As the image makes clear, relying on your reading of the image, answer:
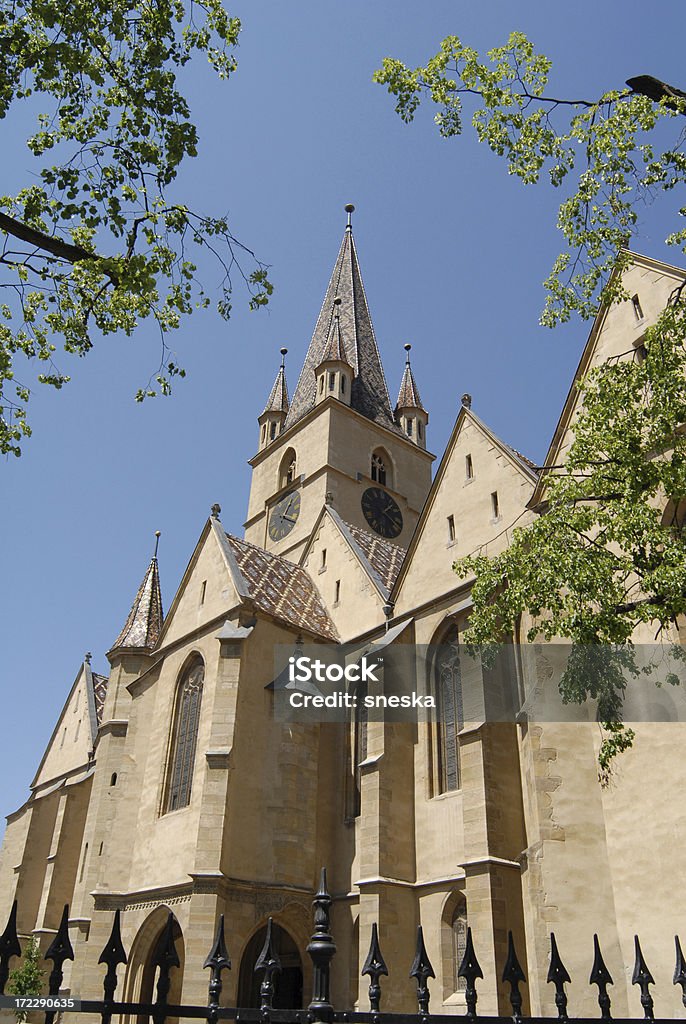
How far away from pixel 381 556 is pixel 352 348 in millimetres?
23178

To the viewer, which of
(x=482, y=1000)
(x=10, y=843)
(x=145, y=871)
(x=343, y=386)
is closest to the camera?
(x=482, y=1000)

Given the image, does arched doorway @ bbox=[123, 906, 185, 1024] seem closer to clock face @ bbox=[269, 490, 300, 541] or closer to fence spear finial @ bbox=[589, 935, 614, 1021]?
fence spear finial @ bbox=[589, 935, 614, 1021]

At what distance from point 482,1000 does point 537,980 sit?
219 centimetres

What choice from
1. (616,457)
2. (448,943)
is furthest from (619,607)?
(448,943)

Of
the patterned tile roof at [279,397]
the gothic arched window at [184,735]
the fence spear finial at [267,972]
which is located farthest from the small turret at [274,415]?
the fence spear finial at [267,972]

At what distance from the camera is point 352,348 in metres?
48.2

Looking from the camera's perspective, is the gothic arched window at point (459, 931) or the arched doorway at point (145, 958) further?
the arched doorway at point (145, 958)

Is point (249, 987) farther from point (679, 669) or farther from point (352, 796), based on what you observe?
point (679, 669)

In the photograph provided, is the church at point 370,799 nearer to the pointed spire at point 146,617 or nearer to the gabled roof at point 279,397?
the pointed spire at point 146,617

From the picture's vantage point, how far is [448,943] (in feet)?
57.6

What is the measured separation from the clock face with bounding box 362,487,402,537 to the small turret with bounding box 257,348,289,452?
27.4 feet

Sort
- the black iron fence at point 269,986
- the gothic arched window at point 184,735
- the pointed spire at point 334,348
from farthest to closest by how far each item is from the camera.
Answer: the pointed spire at point 334,348 < the gothic arched window at point 184,735 < the black iron fence at point 269,986

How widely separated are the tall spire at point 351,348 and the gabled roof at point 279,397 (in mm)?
1055

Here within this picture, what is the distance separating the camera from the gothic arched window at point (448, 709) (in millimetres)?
19500
